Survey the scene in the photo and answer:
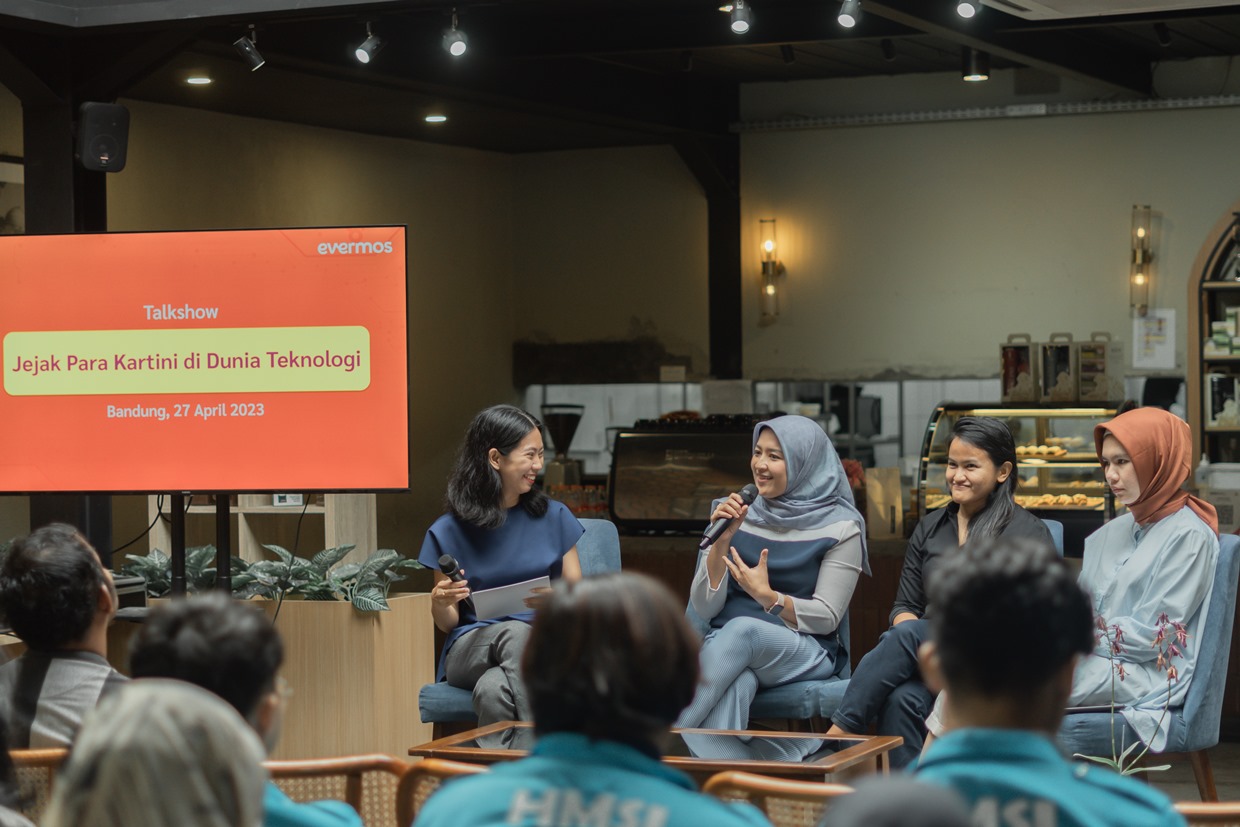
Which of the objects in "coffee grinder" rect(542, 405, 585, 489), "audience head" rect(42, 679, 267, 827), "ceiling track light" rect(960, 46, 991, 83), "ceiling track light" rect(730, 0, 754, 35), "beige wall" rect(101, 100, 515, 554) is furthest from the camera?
"coffee grinder" rect(542, 405, 585, 489)

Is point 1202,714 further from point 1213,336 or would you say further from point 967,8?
point 1213,336

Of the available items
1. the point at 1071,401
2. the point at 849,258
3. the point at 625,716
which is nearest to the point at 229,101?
the point at 849,258

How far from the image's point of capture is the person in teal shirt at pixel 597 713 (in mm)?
1444

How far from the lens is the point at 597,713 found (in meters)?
1.50

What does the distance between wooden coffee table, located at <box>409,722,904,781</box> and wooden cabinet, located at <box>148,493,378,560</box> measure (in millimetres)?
1566

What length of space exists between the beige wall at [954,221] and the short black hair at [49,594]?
6.98m

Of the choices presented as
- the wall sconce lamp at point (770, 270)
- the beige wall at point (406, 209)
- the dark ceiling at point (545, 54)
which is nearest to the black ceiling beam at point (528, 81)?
the dark ceiling at point (545, 54)

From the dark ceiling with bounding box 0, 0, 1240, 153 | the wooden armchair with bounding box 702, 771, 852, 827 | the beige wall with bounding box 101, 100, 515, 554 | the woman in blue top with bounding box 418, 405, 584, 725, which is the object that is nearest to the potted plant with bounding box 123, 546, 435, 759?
the woman in blue top with bounding box 418, 405, 584, 725

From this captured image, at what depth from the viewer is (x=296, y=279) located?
14.3ft

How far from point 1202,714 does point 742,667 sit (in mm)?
1163

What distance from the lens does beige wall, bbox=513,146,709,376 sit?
9.68 meters

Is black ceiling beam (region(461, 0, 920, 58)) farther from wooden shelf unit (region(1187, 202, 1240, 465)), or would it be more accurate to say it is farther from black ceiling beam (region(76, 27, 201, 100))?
wooden shelf unit (region(1187, 202, 1240, 465))

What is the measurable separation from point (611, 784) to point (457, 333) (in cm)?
853

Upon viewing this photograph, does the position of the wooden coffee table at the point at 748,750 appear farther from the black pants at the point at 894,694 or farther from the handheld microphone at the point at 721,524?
the handheld microphone at the point at 721,524
